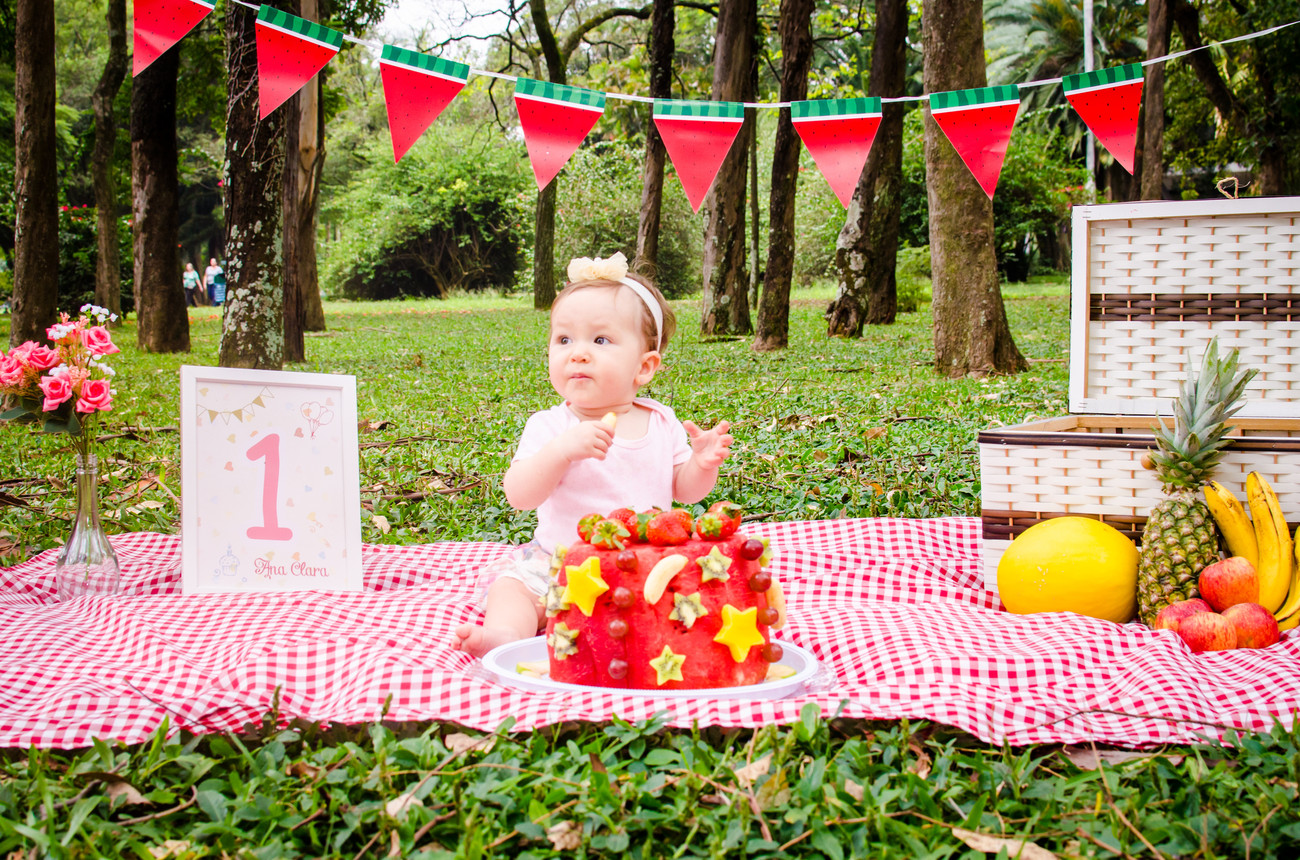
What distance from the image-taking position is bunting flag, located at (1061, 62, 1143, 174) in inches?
158

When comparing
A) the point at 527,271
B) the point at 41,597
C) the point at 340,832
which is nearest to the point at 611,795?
the point at 340,832

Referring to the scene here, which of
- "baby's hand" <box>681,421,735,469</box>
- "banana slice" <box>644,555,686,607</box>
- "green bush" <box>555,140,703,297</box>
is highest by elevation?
"green bush" <box>555,140,703,297</box>

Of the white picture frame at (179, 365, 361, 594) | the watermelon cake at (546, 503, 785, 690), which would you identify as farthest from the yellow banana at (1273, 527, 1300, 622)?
the white picture frame at (179, 365, 361, 594)

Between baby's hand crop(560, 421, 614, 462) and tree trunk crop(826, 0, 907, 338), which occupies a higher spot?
tree trunk crop(826, 0, 907, 338)

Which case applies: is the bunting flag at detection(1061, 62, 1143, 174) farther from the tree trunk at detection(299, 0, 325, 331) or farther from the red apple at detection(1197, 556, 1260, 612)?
the tree trunk at detection(299, 0, 325, 331)

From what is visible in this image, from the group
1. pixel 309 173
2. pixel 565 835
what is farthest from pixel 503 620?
pixel 309 173

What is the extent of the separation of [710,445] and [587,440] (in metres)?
0.43

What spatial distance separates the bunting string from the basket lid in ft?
1.25

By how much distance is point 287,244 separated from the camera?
1145 cm

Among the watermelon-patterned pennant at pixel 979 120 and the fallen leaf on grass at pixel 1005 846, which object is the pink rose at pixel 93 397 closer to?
the fallen leaf on grass at pixel 1005 846

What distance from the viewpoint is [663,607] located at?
2111 mm

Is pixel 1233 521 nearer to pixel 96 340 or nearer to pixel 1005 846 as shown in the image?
pixel 1005 846

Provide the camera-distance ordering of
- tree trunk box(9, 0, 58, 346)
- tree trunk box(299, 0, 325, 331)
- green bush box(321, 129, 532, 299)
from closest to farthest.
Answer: tree trunk box(299, 0, 325, 331) < tree trunk box(9, 0, 58, 346) < green bush box(321, 129, 532, 299)

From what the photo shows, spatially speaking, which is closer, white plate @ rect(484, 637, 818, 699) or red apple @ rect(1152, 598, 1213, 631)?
white plate @ rect(484, 637, 818, 699)
